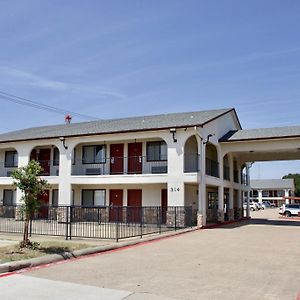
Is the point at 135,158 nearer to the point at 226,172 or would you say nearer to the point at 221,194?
the point at 221,194

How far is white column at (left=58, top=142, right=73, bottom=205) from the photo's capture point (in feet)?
92.9

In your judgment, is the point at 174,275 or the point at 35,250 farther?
the point at 35,250

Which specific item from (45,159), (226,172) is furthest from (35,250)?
(226,172)

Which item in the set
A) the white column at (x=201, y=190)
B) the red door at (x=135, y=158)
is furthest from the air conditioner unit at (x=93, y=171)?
the white column at (x=201, y=190)

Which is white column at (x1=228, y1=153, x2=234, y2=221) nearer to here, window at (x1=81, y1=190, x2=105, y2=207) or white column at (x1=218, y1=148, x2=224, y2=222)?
white column at (x1=218, y1=148, x2=224, y2=222)

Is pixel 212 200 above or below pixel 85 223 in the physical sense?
above

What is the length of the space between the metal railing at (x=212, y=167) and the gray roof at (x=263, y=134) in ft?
5.63

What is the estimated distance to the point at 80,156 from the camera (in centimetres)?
3053

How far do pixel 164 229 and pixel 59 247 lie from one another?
9.38 metres

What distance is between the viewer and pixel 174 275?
31.9 ft

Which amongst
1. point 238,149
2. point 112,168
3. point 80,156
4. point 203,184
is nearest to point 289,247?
point 203,184

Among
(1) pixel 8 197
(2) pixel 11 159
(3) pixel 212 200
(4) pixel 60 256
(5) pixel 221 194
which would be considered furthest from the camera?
(2) pixel 11 159

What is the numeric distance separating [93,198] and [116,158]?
352cm

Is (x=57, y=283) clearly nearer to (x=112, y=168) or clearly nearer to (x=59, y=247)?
(x=59, y=247)
